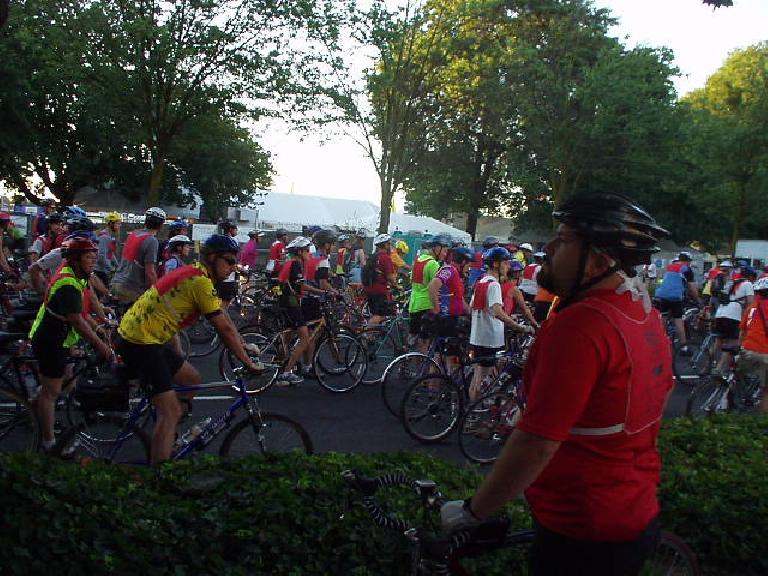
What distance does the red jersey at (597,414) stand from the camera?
194 centimetres

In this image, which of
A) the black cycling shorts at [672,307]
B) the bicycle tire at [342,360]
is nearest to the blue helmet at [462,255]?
the bicycle tire at [342,360]

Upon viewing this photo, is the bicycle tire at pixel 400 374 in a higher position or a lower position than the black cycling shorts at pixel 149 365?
lower

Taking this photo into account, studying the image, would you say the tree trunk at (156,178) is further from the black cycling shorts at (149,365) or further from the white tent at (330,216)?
the black cycling shorts at (149,365)

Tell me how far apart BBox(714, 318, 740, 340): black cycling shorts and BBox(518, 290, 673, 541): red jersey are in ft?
32.5

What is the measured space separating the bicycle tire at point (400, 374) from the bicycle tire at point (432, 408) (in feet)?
2.15

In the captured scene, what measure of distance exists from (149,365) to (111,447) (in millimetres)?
639

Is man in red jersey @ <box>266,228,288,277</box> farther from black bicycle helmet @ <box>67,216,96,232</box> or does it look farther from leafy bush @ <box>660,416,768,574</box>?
leafy bush @ <box>660,416,768,574</box>

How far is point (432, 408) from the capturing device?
743 centimetres

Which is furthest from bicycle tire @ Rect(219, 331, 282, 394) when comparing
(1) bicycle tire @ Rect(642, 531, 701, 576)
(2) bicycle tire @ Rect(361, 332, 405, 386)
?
(1) bicycle tire @ Rect(642, 531, 701, 576)

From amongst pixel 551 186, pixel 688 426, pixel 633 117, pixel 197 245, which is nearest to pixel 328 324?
pixel 688 426

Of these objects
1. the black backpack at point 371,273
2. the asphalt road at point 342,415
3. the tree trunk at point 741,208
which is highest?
the tree trunk at point 741,208

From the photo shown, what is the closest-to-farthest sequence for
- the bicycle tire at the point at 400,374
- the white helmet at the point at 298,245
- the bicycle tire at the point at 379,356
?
1. the bicycle tire at the point at 400,374
2. the white helmet at the point at 298,245
3. the bicycle tire at the point at 379,356

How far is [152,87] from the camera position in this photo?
20.3m

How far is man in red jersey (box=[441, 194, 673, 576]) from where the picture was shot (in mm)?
1955
